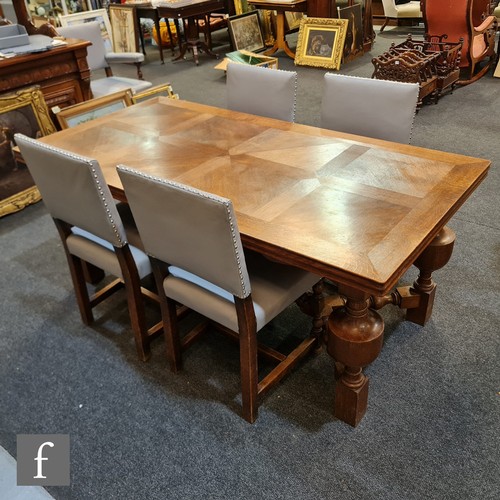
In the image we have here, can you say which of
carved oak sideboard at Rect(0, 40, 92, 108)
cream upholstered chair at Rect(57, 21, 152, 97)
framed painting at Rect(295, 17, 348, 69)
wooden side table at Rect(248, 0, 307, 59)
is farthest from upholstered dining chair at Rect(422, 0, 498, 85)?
carved oak sideboard at Rect(0, 40, 92, 108)

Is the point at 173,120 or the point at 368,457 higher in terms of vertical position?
the point at 173,120

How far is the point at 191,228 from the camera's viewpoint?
1387mm

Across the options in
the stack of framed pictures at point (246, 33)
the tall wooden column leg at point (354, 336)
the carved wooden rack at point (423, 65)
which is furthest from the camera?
the stack of framed pictures at point (246, 33)

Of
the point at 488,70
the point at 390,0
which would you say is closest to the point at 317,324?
the point at 488,70

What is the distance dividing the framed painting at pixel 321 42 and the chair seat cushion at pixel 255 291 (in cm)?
437

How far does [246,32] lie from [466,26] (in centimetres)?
268

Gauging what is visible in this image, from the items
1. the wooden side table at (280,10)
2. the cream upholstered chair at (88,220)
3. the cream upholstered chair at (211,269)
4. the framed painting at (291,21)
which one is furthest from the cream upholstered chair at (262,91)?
the framed painting at (291,21)

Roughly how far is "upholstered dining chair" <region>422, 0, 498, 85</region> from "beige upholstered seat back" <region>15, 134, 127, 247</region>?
413 cm

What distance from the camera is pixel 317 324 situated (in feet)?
6.21

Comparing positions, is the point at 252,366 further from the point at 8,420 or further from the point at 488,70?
the point at 488,70

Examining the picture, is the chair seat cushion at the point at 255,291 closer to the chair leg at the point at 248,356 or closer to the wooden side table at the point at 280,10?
the chair leg at the point at 248,356

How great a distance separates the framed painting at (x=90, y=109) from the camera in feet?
9.12

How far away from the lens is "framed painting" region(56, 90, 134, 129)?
2779mm

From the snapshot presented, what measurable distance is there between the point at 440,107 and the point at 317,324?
3141 mm
